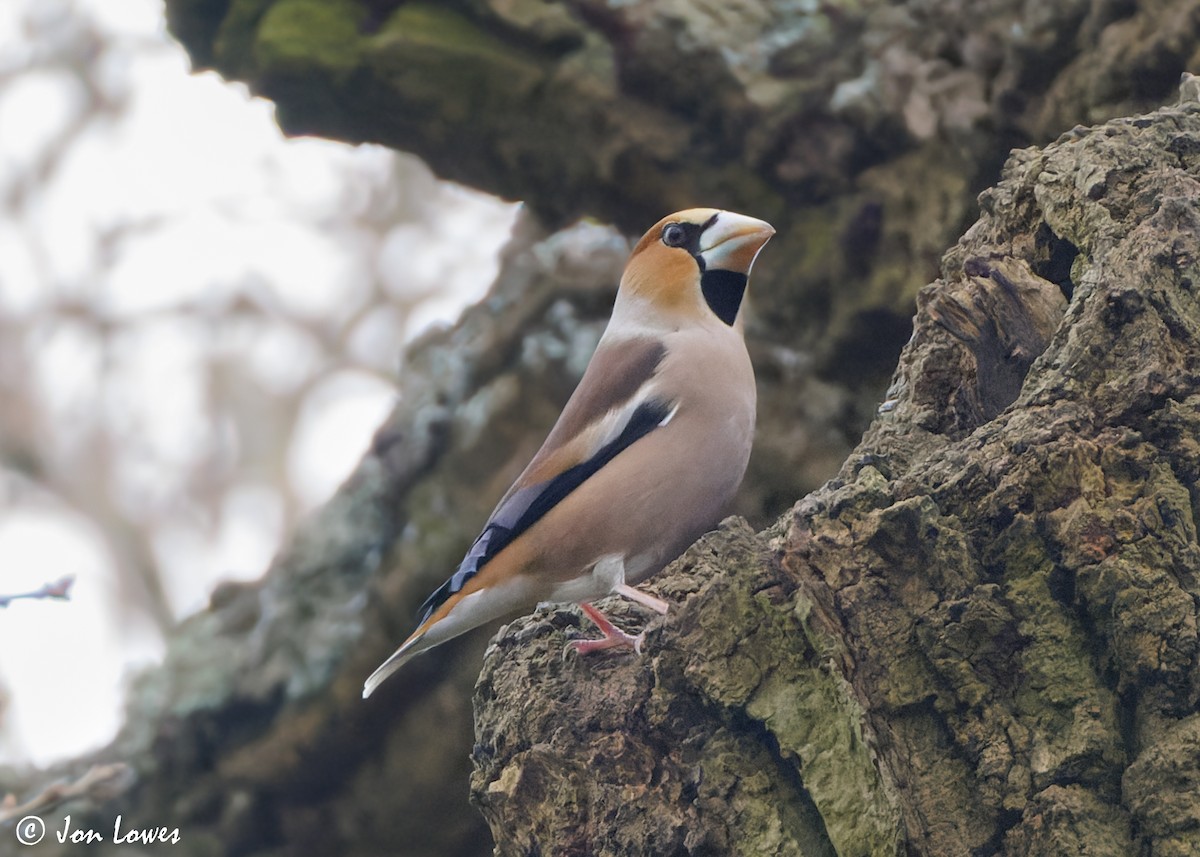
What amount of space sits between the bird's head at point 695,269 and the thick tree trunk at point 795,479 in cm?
68

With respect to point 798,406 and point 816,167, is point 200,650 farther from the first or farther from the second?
point 816,167

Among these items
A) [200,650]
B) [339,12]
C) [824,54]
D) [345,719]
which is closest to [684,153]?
[824,54]

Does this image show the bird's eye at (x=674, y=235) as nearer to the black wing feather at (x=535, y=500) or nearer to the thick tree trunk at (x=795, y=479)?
the black wing feather at (x=535, y=500)

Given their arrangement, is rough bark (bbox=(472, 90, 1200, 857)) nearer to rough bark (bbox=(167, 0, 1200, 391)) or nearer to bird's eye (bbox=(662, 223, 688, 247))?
bird's eye (bbox=(662, 223, 688, 247))

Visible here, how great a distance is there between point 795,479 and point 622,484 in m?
1.92

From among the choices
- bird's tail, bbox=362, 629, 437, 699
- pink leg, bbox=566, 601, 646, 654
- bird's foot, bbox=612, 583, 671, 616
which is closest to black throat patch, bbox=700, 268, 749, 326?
bird's foot, bbox=612, 583, 671, 616

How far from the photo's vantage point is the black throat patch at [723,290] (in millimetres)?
3844

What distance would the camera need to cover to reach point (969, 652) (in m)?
2.55

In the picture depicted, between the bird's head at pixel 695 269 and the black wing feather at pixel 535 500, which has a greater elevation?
the bird's head at pixel 695 269

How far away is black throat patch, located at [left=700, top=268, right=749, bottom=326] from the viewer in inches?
151

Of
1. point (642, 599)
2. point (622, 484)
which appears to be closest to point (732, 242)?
point (622, 484)

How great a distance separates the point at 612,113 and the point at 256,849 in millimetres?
3679

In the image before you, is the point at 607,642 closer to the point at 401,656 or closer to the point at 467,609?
the point at 467,609

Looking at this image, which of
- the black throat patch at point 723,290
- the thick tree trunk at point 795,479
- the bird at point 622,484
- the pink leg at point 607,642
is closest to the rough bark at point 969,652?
the thick tree trunk at point 795,479
